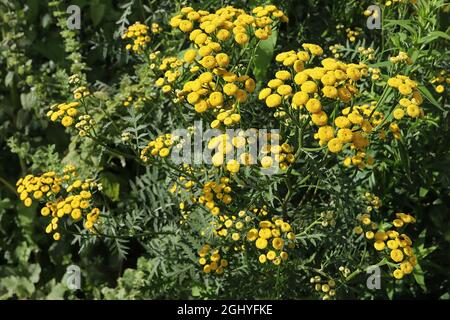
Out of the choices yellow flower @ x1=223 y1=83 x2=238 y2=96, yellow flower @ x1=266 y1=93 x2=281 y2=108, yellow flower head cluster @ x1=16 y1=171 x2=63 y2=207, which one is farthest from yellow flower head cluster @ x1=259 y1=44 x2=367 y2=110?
yellow flower head cluster @ x1=16 y1=171 x2=63 y2=207

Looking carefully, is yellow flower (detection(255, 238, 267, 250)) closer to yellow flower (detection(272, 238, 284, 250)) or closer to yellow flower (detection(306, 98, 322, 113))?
yellow flower (detection(272, 238, 284, 250))

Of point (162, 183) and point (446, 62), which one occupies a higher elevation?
point (446, 62)

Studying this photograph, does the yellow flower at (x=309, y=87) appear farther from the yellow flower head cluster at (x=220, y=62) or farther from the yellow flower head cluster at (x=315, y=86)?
the yellow flower head cluster at (x=220, y=62)

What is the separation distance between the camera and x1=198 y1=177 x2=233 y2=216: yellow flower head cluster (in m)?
2.47

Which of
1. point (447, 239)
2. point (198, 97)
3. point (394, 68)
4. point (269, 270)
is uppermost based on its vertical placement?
point (394, 68)

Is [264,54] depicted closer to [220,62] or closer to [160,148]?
[220,62]

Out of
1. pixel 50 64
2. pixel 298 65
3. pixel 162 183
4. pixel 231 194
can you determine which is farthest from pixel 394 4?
pixel 50 64

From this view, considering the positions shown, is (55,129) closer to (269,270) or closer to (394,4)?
(269,270)

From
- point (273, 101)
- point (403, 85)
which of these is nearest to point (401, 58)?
point (403, 85)

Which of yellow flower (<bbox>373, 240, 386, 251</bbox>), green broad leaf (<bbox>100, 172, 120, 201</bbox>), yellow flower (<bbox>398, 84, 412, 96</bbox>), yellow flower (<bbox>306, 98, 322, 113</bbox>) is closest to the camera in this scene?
yellow flower (<bbox>306, 98, 322, 113</bbox>)

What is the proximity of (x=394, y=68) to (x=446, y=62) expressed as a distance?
28.8 inches

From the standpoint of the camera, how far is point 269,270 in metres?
2.78

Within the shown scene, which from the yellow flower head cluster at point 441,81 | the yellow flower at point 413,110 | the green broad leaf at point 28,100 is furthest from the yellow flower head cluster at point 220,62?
the green broad leaf at point 28,100

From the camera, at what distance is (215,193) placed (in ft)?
8.47
